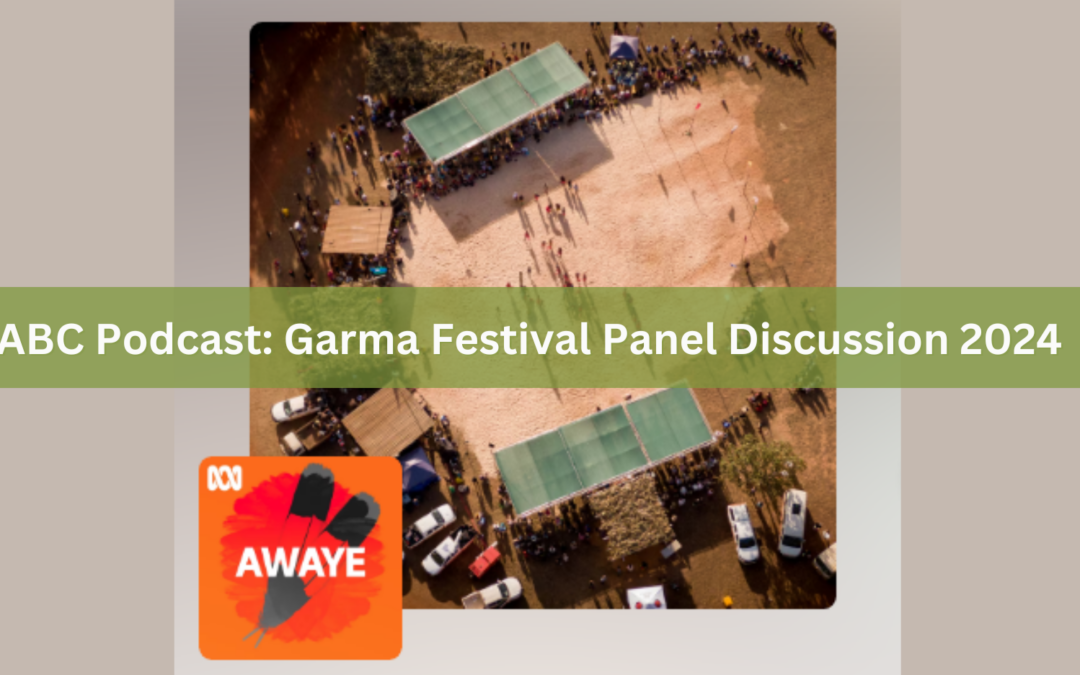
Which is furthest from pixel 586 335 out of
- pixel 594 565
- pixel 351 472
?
pixel 351 472

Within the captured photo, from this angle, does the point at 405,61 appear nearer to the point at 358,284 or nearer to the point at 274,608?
the point at 358,284

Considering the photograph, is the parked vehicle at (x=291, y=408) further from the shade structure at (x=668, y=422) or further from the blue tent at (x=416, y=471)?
the shade structure at (x=668, y=422)

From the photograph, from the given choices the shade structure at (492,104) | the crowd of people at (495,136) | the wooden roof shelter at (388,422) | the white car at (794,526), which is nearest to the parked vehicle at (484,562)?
the wooden roof shelter at (388,422)

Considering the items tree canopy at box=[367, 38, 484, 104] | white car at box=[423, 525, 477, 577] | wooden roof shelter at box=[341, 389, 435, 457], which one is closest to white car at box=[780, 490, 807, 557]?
white car at box=[423, 525, 477, 577]

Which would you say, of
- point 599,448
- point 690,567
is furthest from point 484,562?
point 690,567

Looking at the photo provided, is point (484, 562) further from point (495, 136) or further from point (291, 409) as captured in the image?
point (495, 136)

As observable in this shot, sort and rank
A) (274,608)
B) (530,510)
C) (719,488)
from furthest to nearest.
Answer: (719,488)
(530,510)
(274,608)

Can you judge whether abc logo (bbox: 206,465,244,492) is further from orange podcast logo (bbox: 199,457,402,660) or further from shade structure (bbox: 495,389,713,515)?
shade structure (bbox: 495,389,713,515)
